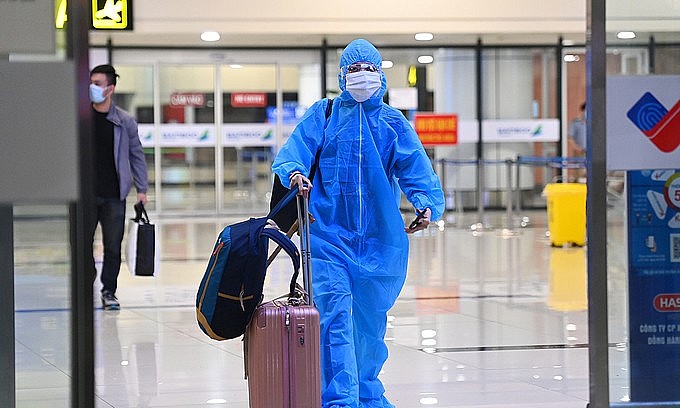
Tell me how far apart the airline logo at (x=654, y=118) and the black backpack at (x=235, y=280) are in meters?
1.51

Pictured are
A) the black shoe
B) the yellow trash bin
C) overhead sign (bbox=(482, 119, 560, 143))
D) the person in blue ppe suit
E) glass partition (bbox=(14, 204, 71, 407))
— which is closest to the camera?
glass partition (bbox=(14, 204, 71, 407))

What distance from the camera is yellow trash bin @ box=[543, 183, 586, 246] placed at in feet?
47.4

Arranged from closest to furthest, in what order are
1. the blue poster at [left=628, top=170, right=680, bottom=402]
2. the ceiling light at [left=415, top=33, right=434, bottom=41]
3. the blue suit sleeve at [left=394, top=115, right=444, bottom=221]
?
the blue poster at [left=628, top=170, right=680, bottom=402] → the blue suit sleeve at [left=394, top=115, right=444, bottom=221] → the ceiling light at [left=415, top=33, right=434, bottom=41]

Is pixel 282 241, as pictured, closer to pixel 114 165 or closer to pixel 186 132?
pixel 114 165

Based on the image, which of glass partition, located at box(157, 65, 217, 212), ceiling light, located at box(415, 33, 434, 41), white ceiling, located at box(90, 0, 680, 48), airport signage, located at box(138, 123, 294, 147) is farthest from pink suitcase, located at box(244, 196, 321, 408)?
glass partition, located at box(157, 65, 217, 212)

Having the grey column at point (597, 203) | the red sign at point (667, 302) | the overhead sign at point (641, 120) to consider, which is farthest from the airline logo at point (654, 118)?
the red sign at point (667, 302)

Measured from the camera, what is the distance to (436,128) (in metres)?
20.5

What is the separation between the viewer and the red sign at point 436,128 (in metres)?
20.4

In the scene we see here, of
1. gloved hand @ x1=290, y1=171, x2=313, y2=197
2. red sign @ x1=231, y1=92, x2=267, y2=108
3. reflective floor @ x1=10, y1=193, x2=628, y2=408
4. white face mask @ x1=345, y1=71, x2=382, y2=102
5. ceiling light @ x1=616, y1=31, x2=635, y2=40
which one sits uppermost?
red sign @ x1=231, y1=92, x2=267, y2=108

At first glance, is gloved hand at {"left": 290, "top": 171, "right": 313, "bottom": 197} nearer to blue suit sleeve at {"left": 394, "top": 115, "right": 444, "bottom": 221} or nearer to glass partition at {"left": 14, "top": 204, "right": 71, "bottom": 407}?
blue suit sleeve at {"left": 394, "top": 115, "right": 444, "bottom": 221}

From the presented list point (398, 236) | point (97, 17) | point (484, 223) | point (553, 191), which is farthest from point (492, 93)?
point (398, 236)

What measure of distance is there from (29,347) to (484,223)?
48.3 feet

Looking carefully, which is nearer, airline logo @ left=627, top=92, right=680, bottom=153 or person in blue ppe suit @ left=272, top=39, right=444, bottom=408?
airline logo @ left=627, top=92, right=680, bottom=153

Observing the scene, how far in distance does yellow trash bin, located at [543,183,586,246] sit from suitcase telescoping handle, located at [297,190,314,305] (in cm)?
986
